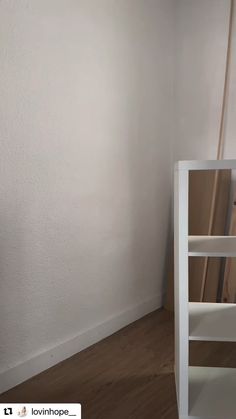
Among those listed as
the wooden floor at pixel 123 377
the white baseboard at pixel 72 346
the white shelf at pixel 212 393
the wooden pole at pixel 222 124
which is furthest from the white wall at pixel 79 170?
the white shelf at pixel 212 393

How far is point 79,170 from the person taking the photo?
2.83 meters

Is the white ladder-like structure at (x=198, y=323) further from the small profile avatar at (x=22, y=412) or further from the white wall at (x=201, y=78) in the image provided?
the white wall at (x=201, y=78)

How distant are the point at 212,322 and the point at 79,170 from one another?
1.18m

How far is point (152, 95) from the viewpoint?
11.5ft

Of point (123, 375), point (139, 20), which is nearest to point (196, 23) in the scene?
point (139, 20)

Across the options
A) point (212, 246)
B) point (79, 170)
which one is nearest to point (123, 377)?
point (212, 246)

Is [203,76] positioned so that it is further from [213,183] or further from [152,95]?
[213,183]

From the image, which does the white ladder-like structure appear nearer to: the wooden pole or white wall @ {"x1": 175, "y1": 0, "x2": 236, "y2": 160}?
the wooden pole

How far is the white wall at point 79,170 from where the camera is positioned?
2.40m

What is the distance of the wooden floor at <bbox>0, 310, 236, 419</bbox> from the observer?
223 cm

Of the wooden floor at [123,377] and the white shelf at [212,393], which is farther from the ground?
the white shelf at [212,393]

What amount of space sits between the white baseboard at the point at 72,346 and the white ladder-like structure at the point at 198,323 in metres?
0.79
